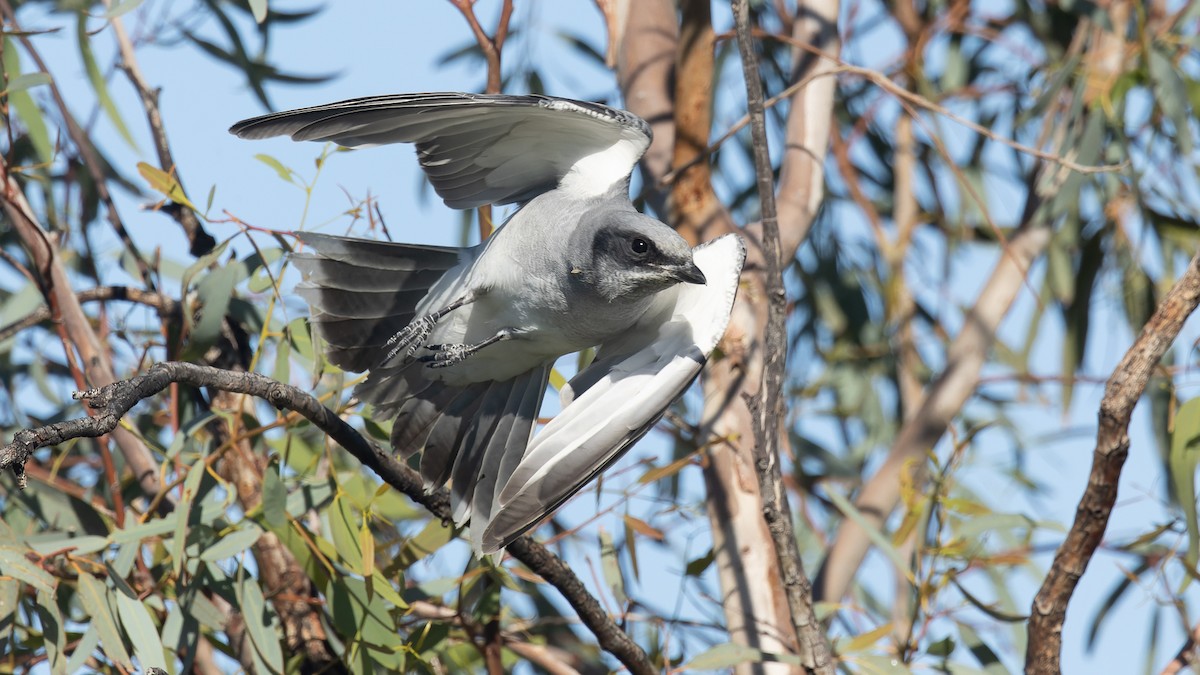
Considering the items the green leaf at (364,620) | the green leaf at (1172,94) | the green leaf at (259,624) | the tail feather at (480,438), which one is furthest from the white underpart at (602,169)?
the green leaf at (1172,94)

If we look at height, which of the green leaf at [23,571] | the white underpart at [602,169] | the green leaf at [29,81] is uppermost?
the white underpart at [602,169]

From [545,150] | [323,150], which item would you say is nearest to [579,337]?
[545,150]

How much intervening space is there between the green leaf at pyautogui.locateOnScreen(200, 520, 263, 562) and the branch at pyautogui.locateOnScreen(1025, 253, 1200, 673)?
1538 mm

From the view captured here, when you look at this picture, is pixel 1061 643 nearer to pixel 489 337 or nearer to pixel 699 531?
pixel 699 531

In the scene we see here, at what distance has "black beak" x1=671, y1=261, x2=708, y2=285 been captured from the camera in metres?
2.53

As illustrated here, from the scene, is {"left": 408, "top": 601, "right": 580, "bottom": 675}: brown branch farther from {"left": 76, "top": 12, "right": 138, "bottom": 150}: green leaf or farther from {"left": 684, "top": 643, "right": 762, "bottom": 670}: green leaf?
{"left": 76, "top": 12, "right": 138, "bottom": 150}: green leaf

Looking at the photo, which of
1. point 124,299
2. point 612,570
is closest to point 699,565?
point 612,570

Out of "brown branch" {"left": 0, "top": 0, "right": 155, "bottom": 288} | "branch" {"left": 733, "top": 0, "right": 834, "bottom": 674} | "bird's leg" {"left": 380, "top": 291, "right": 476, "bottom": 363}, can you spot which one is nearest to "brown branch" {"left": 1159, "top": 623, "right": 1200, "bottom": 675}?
"branch" {"left": 733, "top": 0, "right": 834, "bottom": 674}

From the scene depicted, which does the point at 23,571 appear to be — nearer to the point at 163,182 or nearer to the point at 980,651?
the point at 163,182

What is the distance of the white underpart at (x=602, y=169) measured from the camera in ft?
9.22

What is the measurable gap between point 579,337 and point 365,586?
675 millimetres

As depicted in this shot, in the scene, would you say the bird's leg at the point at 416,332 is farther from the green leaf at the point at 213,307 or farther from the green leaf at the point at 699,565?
the green leaf at the point at 699,565

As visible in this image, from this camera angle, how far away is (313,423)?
217cm

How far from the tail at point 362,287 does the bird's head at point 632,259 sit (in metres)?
0.48
